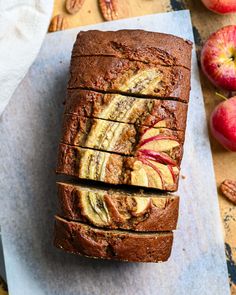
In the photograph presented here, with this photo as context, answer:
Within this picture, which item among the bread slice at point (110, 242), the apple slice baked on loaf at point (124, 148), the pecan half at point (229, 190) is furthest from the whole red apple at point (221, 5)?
the bread slice at point (110, 242)

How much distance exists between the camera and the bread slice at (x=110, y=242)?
9.81ft

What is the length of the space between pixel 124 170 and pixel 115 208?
208mm

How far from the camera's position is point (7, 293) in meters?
3.48

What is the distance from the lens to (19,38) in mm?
3350

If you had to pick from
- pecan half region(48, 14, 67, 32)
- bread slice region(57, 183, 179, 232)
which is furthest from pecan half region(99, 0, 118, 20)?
bread slice region(57, 183, 179, 232)

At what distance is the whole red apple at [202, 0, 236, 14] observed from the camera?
3406 mm

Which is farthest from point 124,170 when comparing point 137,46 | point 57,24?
point 57,24

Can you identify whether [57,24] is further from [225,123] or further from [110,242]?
[110,242]

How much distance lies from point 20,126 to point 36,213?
22.0 inches

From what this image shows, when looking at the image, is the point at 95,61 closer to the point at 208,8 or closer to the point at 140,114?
the point at 140,114

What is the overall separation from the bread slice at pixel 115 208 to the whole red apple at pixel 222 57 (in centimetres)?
86

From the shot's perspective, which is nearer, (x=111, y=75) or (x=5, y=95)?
(x=111, y=75)

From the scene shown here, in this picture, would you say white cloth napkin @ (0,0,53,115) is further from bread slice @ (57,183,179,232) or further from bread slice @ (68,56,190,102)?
bread slice @ (57,183,179,232)

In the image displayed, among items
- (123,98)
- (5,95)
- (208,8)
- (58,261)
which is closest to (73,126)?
(123,98)
